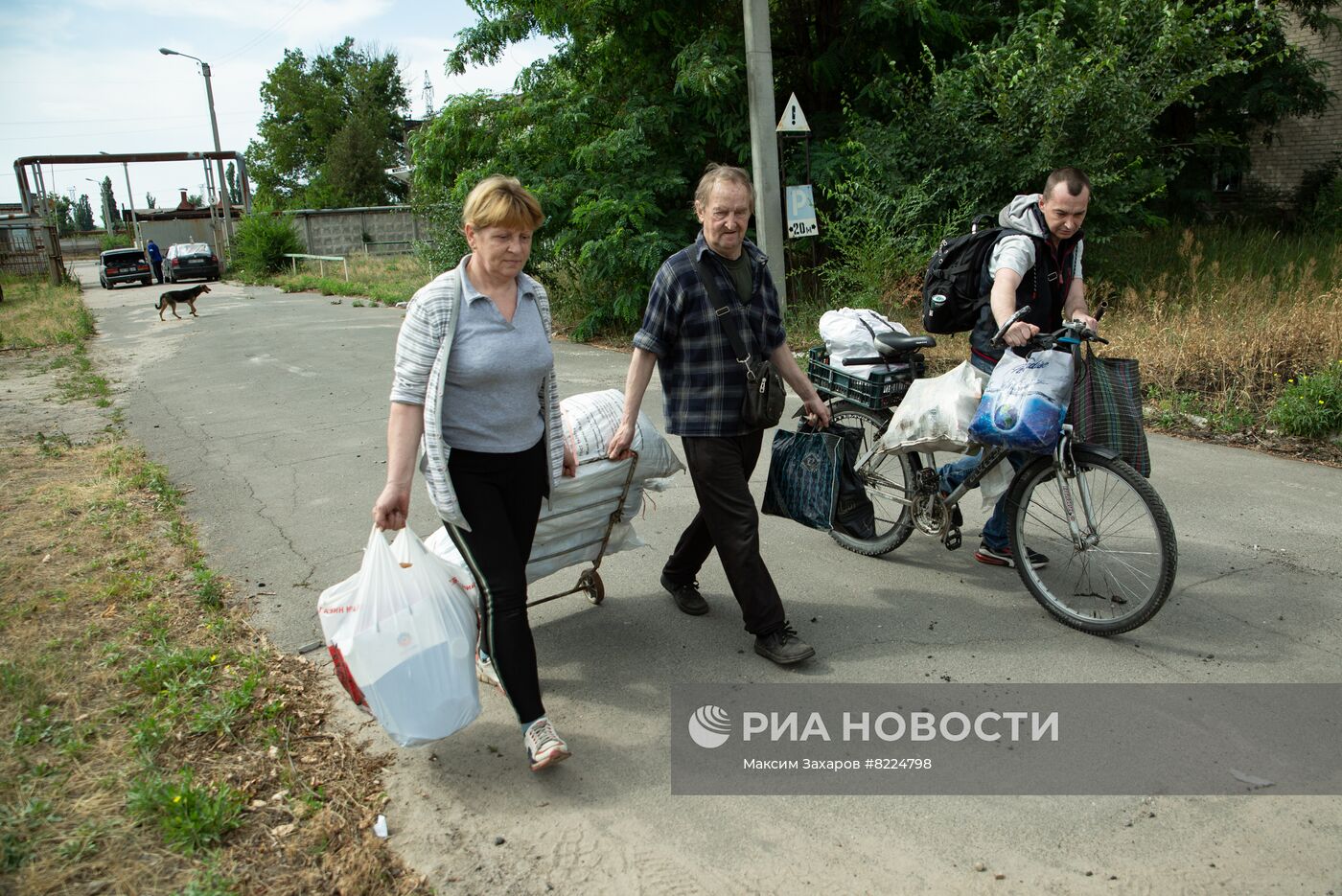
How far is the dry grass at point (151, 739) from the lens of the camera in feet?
8.63

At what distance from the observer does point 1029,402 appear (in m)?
3.70

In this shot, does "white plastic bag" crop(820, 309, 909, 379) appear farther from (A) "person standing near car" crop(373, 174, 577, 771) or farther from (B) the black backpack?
(A) "person standing near car" crop(373, 174, 577, 771)

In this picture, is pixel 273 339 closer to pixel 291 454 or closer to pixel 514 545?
pixel 291 454

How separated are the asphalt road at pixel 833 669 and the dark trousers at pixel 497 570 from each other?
0.29 m

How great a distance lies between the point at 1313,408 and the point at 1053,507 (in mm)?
3499

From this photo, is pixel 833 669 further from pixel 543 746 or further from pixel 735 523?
pixel 543 746

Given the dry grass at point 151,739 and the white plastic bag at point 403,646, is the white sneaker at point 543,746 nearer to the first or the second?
the white plastic bag at point 403,646

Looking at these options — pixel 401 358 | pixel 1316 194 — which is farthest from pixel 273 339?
pixel 1316 194

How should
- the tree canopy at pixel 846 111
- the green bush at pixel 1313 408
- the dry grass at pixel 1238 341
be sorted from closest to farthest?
the green bush at pixel 1313 408
the dry grass at pixel 1238 341
the tree canopy at pixel 846 111

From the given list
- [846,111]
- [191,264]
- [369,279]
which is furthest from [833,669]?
[191,264]

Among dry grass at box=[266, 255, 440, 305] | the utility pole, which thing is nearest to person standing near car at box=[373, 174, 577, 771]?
the utility pole

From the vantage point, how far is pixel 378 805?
2.93 m

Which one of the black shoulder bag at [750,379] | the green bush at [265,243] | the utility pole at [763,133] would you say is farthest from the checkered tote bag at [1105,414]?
the green bush at [265,243]

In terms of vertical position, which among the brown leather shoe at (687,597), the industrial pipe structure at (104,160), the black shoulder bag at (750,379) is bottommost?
the brown leather shoe at (687,597)
